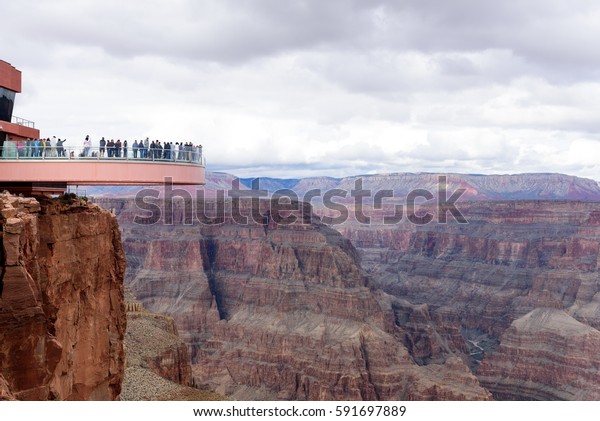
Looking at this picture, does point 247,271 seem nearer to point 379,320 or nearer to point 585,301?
point 379,320

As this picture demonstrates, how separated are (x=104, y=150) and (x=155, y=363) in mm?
35615

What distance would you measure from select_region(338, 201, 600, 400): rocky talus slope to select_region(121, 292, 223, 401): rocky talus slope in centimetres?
6937

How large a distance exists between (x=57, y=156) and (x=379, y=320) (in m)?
102

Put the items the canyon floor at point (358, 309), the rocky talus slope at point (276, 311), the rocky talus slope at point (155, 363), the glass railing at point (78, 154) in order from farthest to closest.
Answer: the canyon floor at point (358, 309) → the rocky talus slope at point (276, 311) → the rocky talus slope at point (155, 363) → the glass railing at point (78, 154)

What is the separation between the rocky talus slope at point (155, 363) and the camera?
5338 centimetres

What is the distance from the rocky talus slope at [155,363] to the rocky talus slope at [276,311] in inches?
1588

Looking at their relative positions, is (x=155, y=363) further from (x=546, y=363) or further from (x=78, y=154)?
(x=546, y=363)

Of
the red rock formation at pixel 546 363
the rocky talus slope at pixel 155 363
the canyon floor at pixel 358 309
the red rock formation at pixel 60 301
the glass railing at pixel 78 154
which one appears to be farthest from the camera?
the red rock formation at pixel 546 363

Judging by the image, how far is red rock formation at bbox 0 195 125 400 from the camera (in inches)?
967

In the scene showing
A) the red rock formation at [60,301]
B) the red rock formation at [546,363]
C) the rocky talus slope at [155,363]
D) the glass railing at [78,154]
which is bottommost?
the red rock formation at [546,363]

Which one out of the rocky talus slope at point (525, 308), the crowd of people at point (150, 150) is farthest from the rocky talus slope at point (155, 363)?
the rocky talus slope at point (525, 308)

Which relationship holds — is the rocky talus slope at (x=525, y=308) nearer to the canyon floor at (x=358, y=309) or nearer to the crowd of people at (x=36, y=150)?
the canyon floor at (x=358, y=309)

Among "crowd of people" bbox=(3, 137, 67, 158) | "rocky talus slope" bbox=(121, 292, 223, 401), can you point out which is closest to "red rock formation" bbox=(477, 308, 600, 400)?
"rocky talus slope" bbox=(121, 292, 223, 401)

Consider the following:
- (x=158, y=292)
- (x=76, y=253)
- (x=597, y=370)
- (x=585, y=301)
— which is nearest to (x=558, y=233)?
(x=585, y=301)
